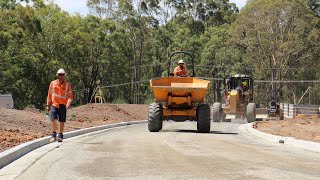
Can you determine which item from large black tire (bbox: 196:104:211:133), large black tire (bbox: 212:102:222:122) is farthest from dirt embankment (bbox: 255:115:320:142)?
large black tire (bbox: 212:102:222:122)

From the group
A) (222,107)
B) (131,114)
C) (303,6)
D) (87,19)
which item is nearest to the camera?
(222,107)

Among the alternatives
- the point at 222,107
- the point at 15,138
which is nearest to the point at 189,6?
the point at 222,107

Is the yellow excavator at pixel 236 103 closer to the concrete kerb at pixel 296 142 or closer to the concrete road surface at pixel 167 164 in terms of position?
the concrete kerb at pixel 296 142

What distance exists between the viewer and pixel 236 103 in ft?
105

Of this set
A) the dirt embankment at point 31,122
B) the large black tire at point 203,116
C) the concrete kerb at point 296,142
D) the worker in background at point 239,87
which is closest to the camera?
the concrete kerb at point 296,142

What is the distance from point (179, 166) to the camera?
884cm

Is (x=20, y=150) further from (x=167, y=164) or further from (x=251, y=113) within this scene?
(x=251, y=113)

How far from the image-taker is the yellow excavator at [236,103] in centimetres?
3127

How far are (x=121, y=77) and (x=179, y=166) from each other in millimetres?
64581

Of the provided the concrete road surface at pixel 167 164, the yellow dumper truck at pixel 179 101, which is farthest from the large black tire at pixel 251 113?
the concrete road surface at pixel 167 164

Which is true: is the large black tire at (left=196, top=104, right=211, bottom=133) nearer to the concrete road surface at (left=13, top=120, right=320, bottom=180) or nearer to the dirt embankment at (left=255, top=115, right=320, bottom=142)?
the dirt embankment at (left=255, top=115, right=320, bottom=142)

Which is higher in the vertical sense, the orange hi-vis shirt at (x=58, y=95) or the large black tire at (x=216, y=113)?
the orange hi-vis shirt at (x=58, y=95)

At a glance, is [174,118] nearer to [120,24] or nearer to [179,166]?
[179,166]

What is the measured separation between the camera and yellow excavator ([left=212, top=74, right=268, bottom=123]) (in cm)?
3127
